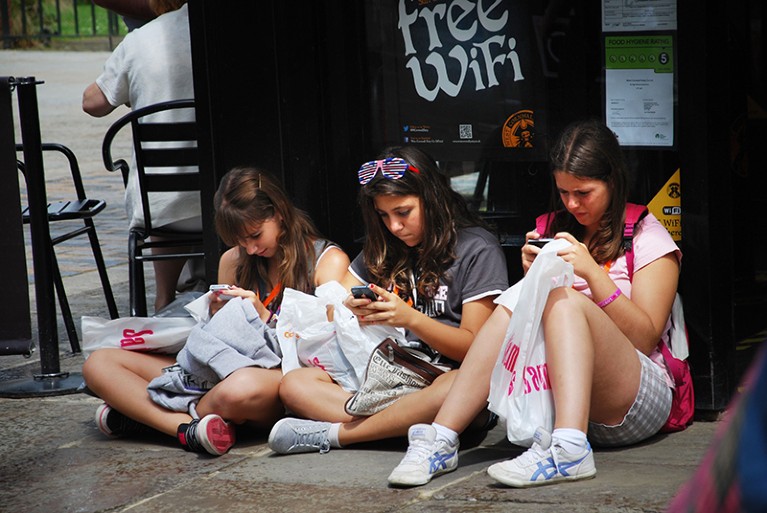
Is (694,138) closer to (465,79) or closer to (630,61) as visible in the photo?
(630,61)

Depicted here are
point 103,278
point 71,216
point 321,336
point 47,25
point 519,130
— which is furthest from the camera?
point 47,25

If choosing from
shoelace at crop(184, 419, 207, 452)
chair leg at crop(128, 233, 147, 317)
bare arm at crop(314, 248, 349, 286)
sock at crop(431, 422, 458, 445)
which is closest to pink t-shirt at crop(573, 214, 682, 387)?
sock at crop(431, 422, 458, 445)

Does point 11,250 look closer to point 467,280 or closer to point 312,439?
point 312,439

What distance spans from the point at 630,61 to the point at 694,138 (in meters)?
0.35

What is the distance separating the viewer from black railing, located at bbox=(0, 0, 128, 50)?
754 inches

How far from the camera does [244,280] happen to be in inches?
161

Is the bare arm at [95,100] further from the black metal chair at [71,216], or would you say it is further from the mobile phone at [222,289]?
the mobile phone at [222,289]

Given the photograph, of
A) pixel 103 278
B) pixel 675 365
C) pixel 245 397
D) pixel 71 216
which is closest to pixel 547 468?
pixel 675 365

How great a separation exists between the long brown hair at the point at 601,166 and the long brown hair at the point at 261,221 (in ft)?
3.26

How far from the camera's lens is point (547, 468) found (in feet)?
10.2

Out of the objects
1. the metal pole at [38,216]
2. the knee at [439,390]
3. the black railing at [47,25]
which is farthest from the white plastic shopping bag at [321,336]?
the black railing at [47,25]

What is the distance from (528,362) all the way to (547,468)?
12.4 inches

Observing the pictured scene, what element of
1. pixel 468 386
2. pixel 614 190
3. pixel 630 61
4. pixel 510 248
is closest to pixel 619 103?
pixel 630 61

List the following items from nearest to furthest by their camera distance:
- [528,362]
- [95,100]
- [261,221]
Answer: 1. [528,362]
2. [261,221]
3. [95,100]
